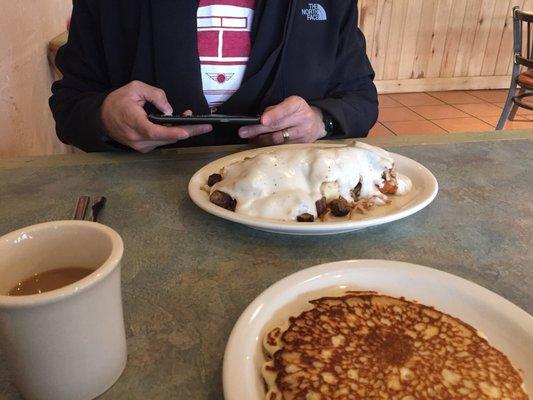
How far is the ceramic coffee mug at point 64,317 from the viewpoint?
404 millimetres

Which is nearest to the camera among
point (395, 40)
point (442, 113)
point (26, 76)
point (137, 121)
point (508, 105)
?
point (137, 121)

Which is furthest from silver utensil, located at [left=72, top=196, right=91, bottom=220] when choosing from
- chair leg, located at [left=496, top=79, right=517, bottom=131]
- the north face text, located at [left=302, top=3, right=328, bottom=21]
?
chair leg, located at [left=496, top=79, right=517, bottom=131]

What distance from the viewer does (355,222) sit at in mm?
728

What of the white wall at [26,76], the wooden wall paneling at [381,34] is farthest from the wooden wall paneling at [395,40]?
the white wall at [26,76]

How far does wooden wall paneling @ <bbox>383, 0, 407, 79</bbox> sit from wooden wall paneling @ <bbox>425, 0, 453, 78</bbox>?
1.07 feet

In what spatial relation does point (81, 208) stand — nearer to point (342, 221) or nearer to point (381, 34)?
point (342, 221)

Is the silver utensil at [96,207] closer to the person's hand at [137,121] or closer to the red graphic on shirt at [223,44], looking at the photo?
the person's hand at [137,121]

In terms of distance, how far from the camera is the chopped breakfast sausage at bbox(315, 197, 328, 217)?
802 millimetres

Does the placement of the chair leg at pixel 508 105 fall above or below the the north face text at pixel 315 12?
below

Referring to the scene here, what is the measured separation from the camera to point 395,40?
4480mm

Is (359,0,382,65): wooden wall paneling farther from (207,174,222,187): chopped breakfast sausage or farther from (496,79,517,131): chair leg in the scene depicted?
(207,174,222,187): chopped breakfast sausage

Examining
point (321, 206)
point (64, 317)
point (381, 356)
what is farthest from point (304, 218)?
point (64, 317)

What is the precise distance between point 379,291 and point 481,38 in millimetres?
4773

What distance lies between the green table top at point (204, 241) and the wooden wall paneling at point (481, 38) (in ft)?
13.1
